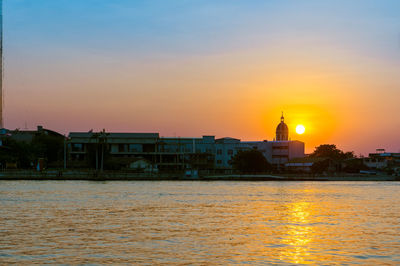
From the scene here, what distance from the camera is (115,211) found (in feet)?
169

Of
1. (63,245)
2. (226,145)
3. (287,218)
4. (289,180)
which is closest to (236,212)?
(287,218)

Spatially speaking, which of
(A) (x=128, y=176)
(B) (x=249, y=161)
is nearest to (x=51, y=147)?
(A) (x=128, y=176)

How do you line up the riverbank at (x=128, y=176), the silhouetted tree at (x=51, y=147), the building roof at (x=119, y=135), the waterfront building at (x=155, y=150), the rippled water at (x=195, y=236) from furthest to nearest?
the silhouetted tree at (x=51, y=147) < the building roof at (x=119, y=135) < the waterfront building at (x=155, y=150) < the riverbank at (x=128, y=176) < the rippled water at (x=195, y=236)

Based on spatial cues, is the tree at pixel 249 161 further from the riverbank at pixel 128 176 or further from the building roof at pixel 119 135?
the building roof at pixel 119 135

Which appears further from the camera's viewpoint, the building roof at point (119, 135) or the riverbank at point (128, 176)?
the building roof at point (119, 135)

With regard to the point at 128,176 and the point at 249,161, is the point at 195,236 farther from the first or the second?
the point at 249,161

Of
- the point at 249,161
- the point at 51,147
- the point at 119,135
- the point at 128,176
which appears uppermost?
the point at 119,135

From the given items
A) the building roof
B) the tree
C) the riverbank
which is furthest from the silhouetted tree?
the tree

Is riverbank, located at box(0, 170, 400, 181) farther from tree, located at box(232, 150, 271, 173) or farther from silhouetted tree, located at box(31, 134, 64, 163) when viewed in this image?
silhouetted tree, located at box(31, 134, 64, 163)

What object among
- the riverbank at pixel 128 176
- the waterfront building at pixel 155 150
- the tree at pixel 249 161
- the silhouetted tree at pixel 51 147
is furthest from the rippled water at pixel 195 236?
the silhouetted tree at pixel 51 147

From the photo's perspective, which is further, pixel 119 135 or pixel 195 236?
pixel 119 135

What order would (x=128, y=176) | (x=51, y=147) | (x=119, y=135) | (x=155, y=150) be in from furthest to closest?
(x=51, y=147)
(x=119, y=135)
(x=155, y=150)
(x=128, y=176)

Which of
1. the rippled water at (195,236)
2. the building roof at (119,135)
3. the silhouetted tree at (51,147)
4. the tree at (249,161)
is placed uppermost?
the building roof at (119,135)

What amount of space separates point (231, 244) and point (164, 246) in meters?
3.85
